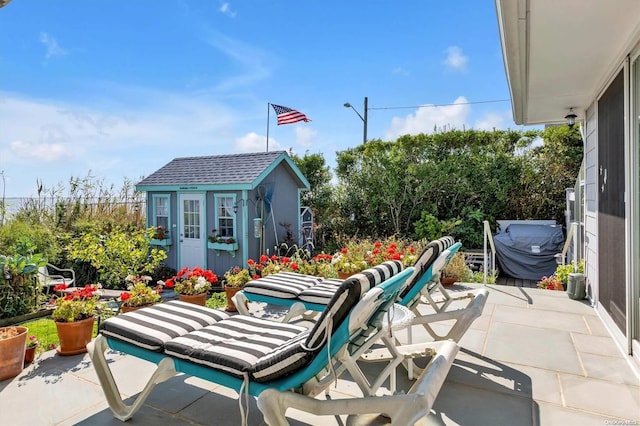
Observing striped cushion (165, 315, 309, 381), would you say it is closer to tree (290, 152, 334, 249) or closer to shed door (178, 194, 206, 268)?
shed door (178, 194, 206, 268)

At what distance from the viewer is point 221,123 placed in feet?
43.0

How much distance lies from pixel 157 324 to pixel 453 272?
193 inches

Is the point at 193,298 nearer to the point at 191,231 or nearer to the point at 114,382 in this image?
the point at 114,382

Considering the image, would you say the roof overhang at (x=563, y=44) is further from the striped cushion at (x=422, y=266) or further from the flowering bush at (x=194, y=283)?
the flowering bush at (x=194, y=283)

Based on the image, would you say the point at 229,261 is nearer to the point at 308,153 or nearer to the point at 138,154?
the point at 308,153

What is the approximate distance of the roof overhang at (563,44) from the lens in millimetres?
2494

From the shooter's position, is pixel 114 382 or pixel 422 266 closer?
pixel 114 382

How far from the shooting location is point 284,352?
6.21 ft

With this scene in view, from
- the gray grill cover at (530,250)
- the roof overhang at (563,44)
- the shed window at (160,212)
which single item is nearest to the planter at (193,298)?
the roof overhang at (563,44)

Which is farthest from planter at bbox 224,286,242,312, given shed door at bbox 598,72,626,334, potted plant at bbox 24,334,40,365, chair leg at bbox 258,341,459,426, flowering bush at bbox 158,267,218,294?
shed door at bbox 598,72,626,334

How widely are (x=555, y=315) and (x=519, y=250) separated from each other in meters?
4.99

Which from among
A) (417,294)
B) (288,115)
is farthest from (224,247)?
(417,294)

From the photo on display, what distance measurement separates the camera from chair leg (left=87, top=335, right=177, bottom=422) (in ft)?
7.03

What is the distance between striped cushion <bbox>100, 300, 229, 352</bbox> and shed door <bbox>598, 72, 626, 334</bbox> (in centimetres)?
361
